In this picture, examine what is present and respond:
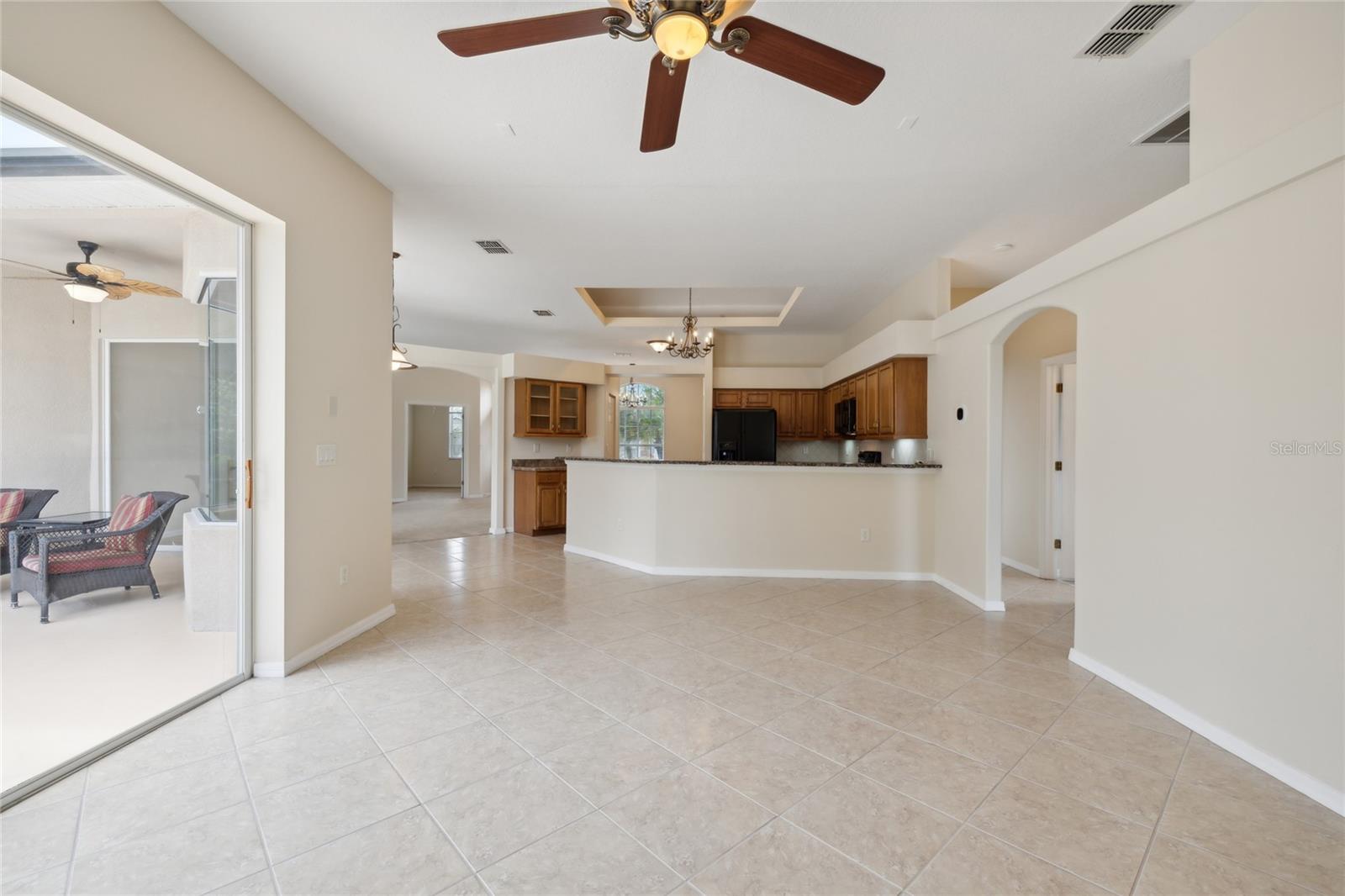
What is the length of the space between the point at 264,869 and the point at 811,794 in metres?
1.72

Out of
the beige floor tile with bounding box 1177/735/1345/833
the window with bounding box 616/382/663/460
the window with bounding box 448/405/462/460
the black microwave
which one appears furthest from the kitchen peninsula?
the window with bounding box 448/405/462/460

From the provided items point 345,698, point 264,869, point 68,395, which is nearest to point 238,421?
point 68,395

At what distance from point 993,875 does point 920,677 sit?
1431 millimetres

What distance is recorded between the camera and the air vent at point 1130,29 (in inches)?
83.9

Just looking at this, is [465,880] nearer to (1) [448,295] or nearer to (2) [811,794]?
(2) [811,794]

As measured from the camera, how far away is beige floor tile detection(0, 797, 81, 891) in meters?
1.54

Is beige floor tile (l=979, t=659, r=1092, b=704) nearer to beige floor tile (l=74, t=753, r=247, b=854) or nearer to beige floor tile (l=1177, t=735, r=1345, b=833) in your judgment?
beige floor tile (l=1177, t=735, r=1345, b=833)

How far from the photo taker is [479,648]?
3.25 metres

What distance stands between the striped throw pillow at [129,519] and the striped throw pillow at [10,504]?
444mm

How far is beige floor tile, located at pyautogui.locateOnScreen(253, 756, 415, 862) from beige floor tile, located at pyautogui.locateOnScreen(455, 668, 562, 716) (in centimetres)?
54

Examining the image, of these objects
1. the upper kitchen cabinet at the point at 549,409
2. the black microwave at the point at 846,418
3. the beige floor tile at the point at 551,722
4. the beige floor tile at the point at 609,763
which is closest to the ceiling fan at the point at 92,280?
the beige floor tile at the point at 551,722

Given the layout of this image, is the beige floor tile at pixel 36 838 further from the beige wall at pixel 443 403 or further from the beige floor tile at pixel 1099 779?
the beige wall at pixel 443 403

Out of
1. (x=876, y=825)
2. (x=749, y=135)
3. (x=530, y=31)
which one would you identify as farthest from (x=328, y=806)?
(x=749, y=135)

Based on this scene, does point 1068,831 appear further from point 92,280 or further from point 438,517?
point 438,517
